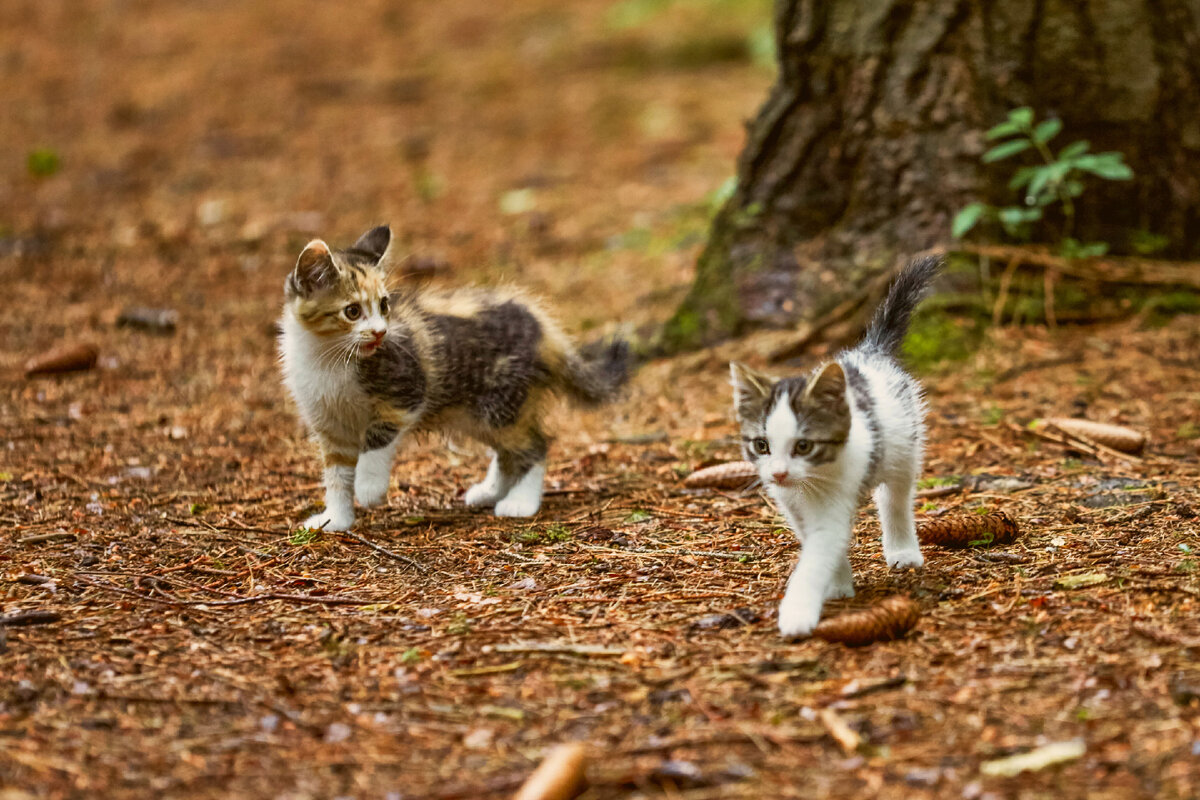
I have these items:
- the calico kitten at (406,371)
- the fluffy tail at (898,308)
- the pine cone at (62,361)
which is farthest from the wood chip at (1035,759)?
the pine cone at (62,361)

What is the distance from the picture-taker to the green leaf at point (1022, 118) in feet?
18.1

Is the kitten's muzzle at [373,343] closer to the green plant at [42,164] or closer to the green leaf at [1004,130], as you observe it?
the green leaf at [1004,130]

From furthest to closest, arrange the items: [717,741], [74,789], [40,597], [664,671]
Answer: [40,597]
[664,671]
[717,741]
[74,789]

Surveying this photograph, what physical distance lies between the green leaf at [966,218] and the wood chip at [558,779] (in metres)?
3.86

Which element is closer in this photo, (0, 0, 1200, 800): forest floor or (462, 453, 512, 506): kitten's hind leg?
(0, 0, 1200, 800): forest floor

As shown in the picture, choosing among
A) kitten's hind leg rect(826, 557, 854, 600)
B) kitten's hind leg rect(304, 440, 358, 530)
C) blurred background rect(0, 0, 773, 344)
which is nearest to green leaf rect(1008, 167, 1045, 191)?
blurred background rect(0, 0, 773, 344)

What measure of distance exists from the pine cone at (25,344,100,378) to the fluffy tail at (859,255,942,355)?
4438mm

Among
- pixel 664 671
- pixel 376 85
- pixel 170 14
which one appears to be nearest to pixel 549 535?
pixel 664 671

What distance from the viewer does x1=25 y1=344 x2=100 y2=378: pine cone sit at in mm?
6363

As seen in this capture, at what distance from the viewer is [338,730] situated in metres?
Answer: 2.83

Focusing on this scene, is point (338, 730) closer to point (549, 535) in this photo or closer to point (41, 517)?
point (549, 535)

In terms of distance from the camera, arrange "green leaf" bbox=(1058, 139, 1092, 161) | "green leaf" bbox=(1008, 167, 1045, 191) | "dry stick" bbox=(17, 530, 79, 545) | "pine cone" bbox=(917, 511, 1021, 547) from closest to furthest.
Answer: "pine cone" bbox=(917, 511, 1021, 547), "dry stick" bbox=(17, 530, 79, 545), "green leaf" bbox=(1058, 139, 1092, 161), "green leaf" bbox=(1008, 167, 1045, 191)

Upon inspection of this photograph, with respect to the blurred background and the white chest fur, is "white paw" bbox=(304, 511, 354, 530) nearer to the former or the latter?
the white chest fur

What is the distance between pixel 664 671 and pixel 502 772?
0.63 meters
